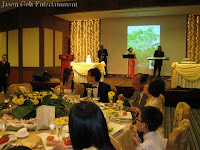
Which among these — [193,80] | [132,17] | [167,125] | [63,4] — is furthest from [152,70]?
[167,125]

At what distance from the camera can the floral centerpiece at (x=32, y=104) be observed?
6.64 feet

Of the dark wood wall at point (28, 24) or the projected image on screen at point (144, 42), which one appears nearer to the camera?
the dark wood wall at point (28, 24)

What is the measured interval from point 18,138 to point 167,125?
3.45m

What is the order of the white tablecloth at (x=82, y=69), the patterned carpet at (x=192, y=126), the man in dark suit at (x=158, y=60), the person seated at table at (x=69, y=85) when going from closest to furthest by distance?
the patterned carpet at (x=192, y=126) < the person seated at table at (x=69, y=85) < the white tablecloth at (x=82, y=69) < the man in dark suit at (x=158, y=60)

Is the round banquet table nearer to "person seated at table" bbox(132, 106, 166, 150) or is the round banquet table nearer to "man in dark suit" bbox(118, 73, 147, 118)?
"person seated at table" bbox(132, 106, 166, 150)

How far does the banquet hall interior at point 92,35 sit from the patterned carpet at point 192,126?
2.48m

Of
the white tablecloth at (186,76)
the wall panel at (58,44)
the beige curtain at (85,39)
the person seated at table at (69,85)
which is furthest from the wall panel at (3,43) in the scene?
the white tablecloth at (186,76)

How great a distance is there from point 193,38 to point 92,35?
517cm

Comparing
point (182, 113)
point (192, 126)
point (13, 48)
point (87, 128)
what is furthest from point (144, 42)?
point (87, 128)

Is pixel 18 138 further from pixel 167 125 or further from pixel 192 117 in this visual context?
pixel 192 117

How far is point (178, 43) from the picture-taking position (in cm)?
1026

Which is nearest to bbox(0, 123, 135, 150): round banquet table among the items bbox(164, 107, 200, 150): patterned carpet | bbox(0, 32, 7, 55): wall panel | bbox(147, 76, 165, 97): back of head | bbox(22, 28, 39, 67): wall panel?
bbox(147, 76, 165, 97): back of head

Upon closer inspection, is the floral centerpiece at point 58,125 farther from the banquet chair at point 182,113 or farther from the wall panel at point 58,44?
the wall panel at point 58,44

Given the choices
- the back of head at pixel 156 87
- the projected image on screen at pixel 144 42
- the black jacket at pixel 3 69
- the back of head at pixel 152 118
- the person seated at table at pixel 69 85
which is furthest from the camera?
the projected image on screen at pixel 144 42
